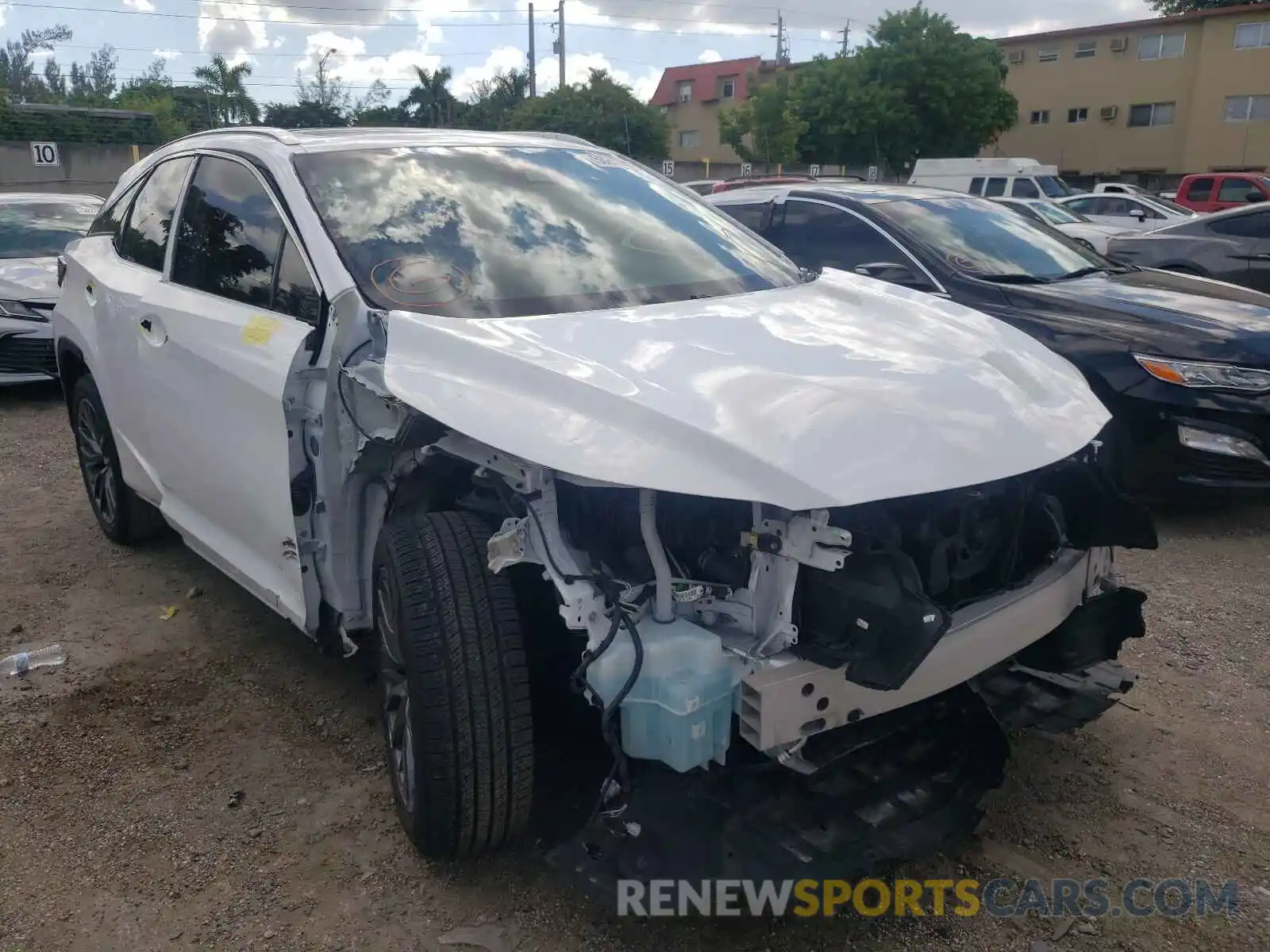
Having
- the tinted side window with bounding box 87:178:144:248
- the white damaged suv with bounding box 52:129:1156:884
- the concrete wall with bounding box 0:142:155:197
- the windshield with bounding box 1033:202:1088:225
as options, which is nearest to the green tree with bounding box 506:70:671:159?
the concrete wall with bounding box 0:142:155:197

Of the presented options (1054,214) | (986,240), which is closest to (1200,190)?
(1054,214)

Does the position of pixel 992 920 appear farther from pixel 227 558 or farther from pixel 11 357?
pixel 11 357

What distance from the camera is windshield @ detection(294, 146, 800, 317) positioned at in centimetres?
285

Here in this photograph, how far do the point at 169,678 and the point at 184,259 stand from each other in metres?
1.53

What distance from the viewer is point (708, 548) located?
91.9 inches

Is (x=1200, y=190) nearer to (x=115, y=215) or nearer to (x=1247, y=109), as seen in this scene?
(x=1247, y=109)

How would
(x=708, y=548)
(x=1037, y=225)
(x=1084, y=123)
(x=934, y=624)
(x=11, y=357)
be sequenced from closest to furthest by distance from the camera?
1. (x=934, y=624)
2. (x=708, y=548)
3. (x=1037, y=225)
4. (x=11, y=357)
5. (x=1084, y=123)

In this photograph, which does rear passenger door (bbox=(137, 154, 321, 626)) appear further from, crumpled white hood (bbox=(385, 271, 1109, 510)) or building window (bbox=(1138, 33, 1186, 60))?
building window (bbox=(1138, 33, 1186, 60))

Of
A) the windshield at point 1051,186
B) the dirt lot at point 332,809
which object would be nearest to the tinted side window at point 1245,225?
the dirt lot at point 332,809

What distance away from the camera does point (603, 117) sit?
4312 cm

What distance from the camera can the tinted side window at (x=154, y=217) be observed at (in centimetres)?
394

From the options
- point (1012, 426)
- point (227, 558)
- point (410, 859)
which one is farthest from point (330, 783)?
point (1012, 426)

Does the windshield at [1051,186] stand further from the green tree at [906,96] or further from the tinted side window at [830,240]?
the tinted side window at [830,240]

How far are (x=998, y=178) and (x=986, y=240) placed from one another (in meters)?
16.1
